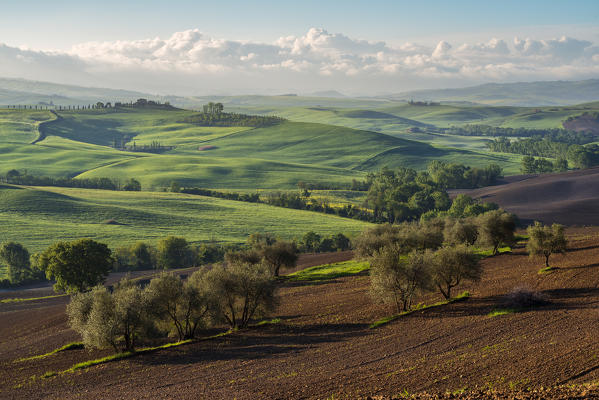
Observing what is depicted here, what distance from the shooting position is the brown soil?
13425cm

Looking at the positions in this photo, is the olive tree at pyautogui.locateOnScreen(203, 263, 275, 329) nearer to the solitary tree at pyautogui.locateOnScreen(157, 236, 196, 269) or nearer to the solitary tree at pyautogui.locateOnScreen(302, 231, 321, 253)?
the solitary tree at pyautogui.locateOnScreen(157, 236, 196, 269)

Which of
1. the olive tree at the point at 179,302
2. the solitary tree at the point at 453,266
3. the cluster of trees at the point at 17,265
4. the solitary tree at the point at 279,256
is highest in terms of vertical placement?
the solitary tree at the point at 453,266

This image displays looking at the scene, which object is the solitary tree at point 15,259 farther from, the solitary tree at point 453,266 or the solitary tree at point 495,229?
the solitary tree at point 495,229

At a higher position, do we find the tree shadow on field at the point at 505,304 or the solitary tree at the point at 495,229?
the solitary tree at the point at 495,229

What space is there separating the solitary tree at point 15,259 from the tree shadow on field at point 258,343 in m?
66.7

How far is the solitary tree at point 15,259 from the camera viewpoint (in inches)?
4124

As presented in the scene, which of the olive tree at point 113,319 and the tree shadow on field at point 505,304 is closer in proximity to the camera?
the tree shadow on field at point 505,304

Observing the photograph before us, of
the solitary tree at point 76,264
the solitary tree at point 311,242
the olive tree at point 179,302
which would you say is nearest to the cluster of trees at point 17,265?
the solitary tree at point 76,264

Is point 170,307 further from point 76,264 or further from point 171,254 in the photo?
point 171,254

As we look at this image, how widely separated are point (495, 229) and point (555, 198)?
91062 millimetres

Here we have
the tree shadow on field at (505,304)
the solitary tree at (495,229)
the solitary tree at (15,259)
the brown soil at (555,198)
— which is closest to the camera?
the tree shadow on field at (505,304)

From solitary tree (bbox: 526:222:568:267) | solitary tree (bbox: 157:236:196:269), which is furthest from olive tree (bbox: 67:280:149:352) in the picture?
solitary tree (bbox: 157:236:196:269)

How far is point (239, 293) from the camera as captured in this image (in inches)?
2323

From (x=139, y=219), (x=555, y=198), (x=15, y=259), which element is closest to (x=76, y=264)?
(x=15, y=259)
